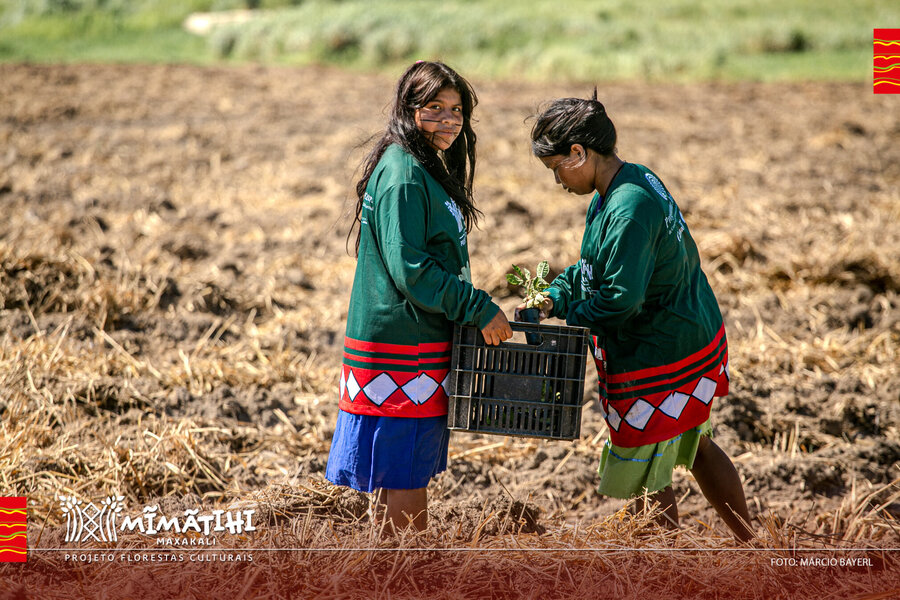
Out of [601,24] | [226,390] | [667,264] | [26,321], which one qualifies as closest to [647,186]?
[667,264]

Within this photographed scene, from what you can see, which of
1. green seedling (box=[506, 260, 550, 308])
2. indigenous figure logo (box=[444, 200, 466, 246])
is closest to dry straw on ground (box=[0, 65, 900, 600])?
indigenous figure logo (box=[444, 200, 466, 246])

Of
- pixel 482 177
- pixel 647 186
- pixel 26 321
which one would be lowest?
pixel 26 321

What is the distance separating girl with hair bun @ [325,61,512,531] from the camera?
7.68 feet

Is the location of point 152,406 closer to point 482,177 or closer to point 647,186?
point 647,186

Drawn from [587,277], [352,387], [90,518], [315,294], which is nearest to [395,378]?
[352,387]

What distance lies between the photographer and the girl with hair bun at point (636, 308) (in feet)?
8.00

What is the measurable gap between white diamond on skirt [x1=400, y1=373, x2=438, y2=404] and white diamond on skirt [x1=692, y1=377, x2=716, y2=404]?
2.89 ft

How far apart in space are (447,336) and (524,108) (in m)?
10.6

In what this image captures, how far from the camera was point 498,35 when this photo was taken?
1953 cm

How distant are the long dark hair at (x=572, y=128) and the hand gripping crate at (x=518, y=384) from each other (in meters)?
0.58

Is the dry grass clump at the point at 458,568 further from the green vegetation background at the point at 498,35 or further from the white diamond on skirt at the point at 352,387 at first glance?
the green vegetation background at the point at 498,35

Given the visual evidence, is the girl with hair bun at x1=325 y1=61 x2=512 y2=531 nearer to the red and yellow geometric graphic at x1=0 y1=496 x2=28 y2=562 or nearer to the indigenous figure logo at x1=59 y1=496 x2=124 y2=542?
the indigenous figure logo at x1=59 y1=496 x2=124 y2=542

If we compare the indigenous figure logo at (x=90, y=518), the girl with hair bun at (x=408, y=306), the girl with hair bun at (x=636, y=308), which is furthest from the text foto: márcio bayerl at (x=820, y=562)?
the indigenous figure logo at (x=90, y=518)

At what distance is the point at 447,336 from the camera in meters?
2.50
